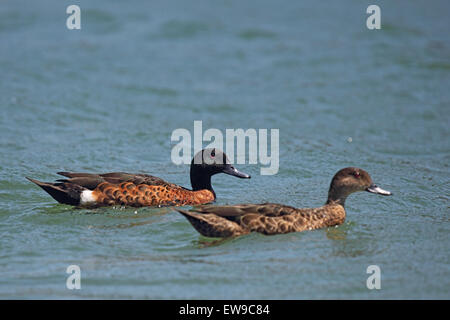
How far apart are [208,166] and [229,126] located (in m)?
4.51

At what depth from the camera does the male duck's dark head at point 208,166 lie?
1080 cm

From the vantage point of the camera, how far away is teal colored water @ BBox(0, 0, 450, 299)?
26.1 ft

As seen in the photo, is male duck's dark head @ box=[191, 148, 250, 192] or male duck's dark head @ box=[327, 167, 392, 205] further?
male duck's dark head @ box=[191, 148, 250, 192]

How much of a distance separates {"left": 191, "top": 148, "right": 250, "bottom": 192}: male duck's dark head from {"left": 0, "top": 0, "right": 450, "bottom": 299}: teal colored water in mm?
417

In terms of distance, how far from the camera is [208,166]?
10.8 m

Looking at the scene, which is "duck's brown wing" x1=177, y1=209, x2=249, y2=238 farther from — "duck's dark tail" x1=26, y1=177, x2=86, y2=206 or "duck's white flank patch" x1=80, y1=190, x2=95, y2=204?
"duck's dark tail" x1=26, y1=177, x2=86, y2=206

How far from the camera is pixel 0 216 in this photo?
973 centimetres

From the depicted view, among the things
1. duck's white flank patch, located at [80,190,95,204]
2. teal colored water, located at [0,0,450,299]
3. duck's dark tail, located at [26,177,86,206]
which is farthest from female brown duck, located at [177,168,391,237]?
duck's dark tail, located at [26,177,86,206]

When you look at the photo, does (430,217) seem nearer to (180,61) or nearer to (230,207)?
(230,207)

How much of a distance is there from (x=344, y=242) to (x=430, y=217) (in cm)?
Answer: 165

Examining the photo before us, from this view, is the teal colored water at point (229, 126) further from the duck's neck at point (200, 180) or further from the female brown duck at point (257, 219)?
the duck's neck at point (200, 180)

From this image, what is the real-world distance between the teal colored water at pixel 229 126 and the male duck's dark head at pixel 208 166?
0.42 meters

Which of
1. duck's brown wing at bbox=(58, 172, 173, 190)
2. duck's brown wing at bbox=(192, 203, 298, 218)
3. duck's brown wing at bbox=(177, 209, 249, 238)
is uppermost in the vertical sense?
duck's brown wing at bbox=(58, 172, 173, 190)
